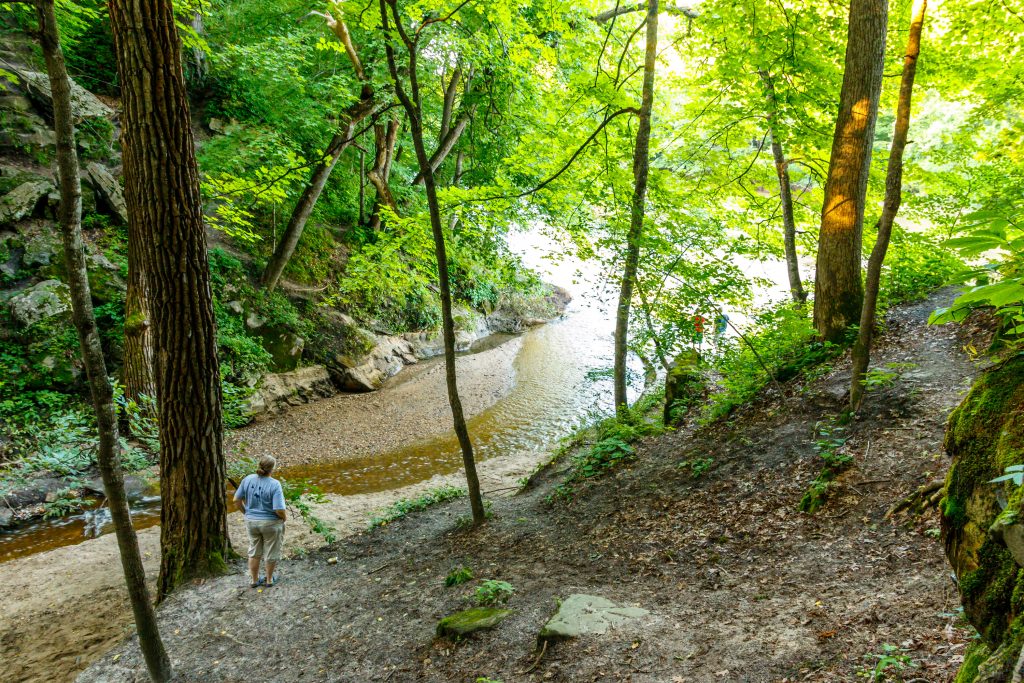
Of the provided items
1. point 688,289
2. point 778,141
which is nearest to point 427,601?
point 688,289

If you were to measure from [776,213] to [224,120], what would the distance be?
16033 mm

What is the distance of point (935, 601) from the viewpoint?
326 centimetres

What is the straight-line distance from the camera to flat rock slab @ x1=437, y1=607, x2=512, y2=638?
4648 millimetres

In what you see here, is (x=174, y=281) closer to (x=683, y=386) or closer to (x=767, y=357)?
(x=767, y=357)

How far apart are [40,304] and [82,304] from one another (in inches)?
379

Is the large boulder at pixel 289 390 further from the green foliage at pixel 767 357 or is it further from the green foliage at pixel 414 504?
the green foliage at pixel 767 357

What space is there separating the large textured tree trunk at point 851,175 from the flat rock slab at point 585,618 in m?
5.49

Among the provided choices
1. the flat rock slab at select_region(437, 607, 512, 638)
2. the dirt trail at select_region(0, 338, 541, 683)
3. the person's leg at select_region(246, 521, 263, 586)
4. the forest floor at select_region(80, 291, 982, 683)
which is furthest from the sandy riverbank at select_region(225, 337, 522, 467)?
the flat rock slab at select_region(437, 607, 512, 638)

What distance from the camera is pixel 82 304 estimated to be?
374 cm

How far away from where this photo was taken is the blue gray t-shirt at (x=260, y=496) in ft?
20.9

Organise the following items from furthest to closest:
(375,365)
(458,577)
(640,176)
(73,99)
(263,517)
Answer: (375,365) → (73,99) → (640,176) → (263,517) → (458,577)

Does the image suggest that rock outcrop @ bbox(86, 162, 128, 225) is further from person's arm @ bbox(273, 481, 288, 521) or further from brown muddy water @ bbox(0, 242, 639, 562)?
person's arm @ bbox(273, 481, 288, 521)

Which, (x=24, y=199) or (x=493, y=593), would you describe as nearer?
(x=493, y=593)

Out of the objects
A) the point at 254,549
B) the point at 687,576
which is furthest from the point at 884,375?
the point at 254,549
